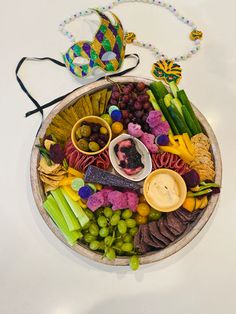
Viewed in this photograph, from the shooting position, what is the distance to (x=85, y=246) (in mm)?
1028

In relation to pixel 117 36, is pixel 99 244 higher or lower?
lower

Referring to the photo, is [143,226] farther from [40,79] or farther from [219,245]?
[40,79]

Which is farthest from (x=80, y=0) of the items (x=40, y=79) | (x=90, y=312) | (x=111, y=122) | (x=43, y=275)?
(x=90, y=312)

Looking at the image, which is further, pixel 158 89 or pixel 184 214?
pixel 158 89

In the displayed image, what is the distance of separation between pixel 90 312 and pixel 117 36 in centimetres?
83

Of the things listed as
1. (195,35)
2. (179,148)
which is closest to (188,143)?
(179,148)

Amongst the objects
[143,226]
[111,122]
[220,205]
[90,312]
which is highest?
[111,122]

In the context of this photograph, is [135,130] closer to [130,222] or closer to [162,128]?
[162,128]

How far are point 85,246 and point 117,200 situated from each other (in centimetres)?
17

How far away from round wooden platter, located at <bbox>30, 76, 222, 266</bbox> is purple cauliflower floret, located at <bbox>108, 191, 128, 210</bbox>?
147mm

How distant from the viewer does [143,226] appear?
3.35 ft

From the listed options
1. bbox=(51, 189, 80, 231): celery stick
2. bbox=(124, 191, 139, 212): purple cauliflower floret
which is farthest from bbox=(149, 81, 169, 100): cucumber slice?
bbox=(51, 189, 80, 231): celery stick

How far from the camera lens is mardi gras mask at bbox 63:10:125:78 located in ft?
3.59

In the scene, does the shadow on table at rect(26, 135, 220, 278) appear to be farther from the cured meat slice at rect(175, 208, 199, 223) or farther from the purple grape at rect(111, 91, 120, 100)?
the purple grape at rect(111, 91, 120, 100)
